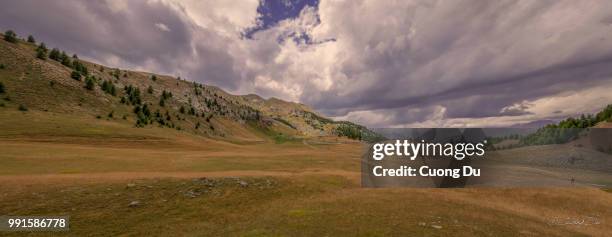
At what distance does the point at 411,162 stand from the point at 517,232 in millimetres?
8989

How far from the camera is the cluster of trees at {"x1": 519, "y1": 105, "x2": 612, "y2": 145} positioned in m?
68.4

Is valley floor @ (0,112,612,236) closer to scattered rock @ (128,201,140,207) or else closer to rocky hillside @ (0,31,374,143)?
scattered rock @ (128,201,140,207)

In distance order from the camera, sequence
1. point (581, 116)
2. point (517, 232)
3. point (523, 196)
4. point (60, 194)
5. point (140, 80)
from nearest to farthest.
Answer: point (517, 232) < point (60, 194) < point (523, 196) < point (581, 116) < point (140, 80)

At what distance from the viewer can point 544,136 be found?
71.8 meters

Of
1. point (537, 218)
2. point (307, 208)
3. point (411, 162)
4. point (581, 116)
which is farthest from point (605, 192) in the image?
point (581, 116)

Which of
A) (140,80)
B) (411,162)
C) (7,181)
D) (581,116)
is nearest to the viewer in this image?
(7,181)

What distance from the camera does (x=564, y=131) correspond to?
8162 centimetres

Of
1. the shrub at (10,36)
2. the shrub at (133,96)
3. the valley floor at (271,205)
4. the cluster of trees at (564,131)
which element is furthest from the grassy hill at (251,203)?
the shrub at (10,36)

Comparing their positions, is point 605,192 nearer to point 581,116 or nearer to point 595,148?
point 595,148

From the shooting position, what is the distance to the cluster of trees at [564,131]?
68.4 m
